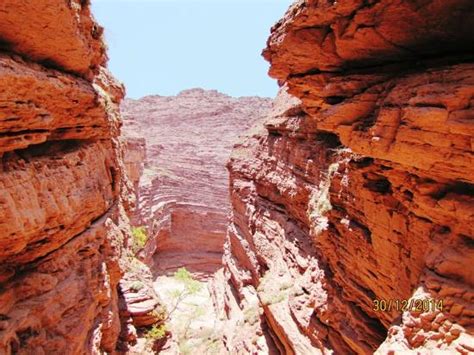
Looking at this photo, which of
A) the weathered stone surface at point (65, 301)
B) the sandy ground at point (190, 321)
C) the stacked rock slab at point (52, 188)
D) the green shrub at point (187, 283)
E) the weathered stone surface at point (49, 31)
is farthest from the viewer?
the green shrub at point (187, 283)

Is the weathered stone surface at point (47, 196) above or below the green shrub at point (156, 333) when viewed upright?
above

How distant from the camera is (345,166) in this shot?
8109 millimetres

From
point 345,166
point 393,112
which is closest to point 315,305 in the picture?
point 345,166

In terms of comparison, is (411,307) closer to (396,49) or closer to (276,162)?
(396,49)

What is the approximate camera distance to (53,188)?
23.0ft

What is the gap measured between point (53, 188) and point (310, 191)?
8436mm

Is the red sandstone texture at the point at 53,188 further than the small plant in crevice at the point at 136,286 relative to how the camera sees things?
No

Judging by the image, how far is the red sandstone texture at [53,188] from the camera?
566 centimetres

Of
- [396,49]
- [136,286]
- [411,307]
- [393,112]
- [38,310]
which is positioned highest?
[396,49]

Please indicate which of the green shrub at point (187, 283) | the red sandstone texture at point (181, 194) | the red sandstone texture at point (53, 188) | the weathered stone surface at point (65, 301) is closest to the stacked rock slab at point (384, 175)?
the red sandstone texture at point (53, 188)

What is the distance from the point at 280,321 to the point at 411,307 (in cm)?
602

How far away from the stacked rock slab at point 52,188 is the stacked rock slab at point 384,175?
5.17 metres
